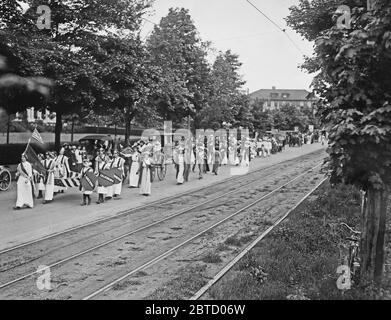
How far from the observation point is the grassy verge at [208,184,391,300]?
677 centimetres

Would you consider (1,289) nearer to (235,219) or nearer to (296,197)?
(235,219)

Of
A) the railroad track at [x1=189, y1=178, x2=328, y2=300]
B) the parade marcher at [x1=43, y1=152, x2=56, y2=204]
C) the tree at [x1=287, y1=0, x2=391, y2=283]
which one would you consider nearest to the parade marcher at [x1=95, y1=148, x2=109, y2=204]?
the parade marcher at [x1=43, y1=152, x2=56, y2=204]

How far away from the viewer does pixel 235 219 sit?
13000 millimetres

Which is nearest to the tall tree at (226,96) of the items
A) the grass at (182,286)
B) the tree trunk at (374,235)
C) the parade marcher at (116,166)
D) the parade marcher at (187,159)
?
the parade marcher at (187,159)

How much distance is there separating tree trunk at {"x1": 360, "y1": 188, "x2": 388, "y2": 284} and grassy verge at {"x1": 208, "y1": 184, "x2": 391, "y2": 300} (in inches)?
11.1

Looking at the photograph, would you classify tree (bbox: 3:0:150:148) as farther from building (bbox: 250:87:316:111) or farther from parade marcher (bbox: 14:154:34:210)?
building (bbox: 250:87:316:111)

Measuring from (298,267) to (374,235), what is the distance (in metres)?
1.75

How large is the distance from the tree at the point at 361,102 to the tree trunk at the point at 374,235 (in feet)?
0.05

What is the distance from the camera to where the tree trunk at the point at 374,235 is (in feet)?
22.1

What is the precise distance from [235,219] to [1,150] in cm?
1454

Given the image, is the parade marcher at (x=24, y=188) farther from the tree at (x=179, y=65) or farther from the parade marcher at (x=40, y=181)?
the tree at (x=179, y=65)

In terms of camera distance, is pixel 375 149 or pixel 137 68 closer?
pixel 375 149

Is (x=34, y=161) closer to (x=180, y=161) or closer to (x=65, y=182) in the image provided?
(x=65, y=182)
